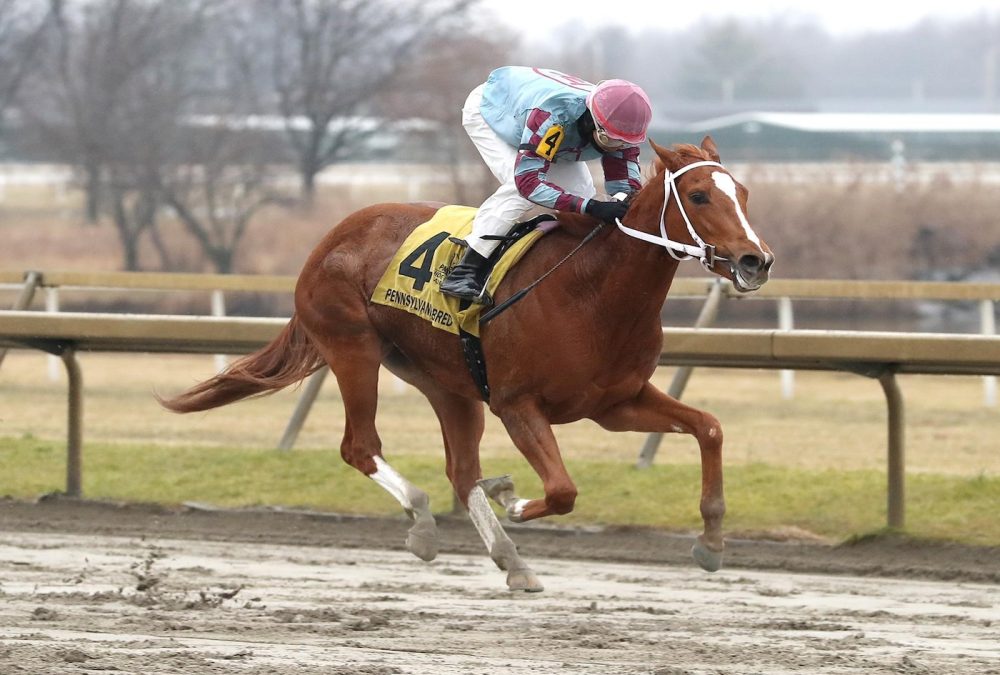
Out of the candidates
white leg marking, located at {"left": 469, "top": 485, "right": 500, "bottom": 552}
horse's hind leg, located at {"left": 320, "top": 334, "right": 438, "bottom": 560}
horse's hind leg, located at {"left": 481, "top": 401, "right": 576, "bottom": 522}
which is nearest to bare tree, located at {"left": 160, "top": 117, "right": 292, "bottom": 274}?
horse's hind leg, located at {"left": 320, "top": 334, "right": 438, "bottom": 560}

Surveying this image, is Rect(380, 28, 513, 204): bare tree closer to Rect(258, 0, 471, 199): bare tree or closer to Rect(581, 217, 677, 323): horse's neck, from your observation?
Rect(258, 0, 471, 199): bare tree

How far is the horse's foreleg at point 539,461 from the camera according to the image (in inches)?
206

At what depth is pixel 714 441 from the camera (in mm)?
5301

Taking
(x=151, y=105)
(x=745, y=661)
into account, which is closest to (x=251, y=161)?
(x=151, y=105)

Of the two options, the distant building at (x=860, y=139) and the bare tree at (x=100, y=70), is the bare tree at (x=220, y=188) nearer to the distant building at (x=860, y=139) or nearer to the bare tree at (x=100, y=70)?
the bare tree at (x=100, y=70)

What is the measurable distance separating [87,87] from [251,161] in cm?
399

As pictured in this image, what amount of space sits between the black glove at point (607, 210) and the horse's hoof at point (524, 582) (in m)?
1.18

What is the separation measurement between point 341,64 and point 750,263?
77.4 ft

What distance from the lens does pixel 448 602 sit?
548cm

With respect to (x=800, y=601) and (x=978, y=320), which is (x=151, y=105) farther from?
(x=800, y=601)

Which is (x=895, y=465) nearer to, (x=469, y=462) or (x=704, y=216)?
(x=469, y=462)

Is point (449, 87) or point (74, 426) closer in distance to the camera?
point (74, 426)

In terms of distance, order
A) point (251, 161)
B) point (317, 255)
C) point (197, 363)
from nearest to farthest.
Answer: point (317, 255), point (197, 363), point (251, 161)

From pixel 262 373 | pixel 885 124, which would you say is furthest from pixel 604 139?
pixel 885 124
